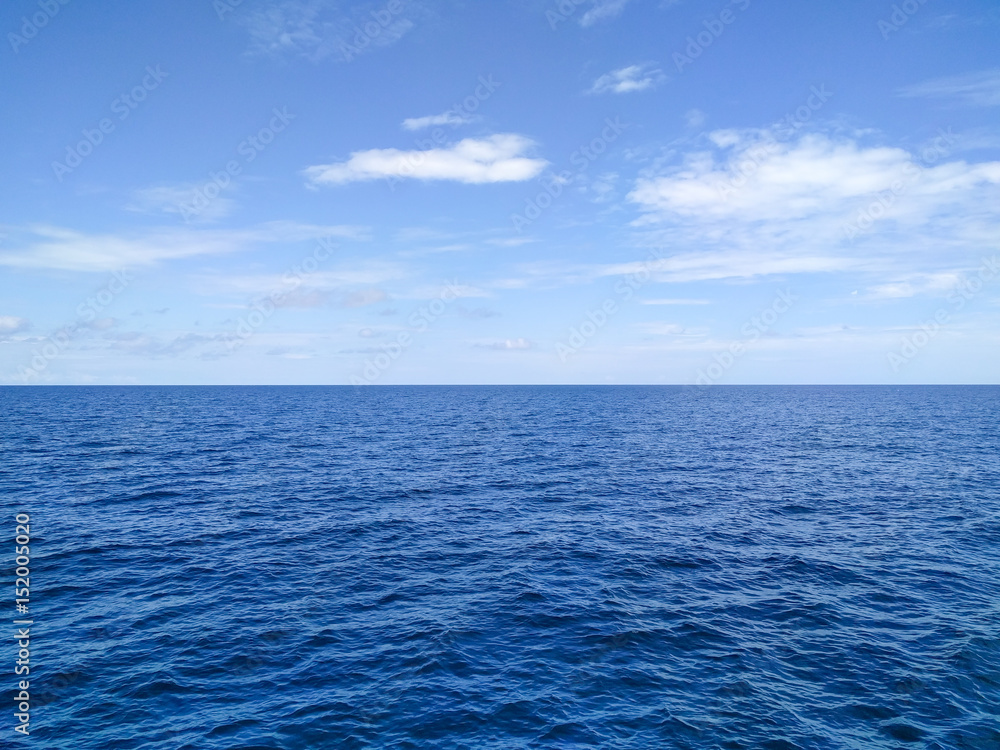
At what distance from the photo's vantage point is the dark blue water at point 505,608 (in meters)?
17.9

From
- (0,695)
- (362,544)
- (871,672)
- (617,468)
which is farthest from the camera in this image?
(617,468)

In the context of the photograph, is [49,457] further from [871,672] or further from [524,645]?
[871,672]

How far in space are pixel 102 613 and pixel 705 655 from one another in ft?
94.5

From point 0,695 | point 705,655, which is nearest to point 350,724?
point 0,695

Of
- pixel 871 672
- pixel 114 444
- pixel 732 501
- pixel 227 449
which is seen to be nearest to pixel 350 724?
pixel 871 672

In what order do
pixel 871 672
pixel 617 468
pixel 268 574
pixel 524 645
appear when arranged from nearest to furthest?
pixel 871 672, pixel 524 645, pixel 268 574, pixel 617 468

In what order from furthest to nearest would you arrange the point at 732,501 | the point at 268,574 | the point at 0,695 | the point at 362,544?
the point at 732,501 < the point at 362,544 < the point at 268,574 < the point at 0,695

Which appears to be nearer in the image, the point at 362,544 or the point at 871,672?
the point at 871,672

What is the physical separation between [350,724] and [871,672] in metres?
20.6

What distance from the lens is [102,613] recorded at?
2525 centimetres

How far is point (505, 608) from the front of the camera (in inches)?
1033

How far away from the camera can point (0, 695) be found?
18.8 m

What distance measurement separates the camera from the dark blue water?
17.9 metres

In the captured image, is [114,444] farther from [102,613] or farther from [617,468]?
[617,468]
